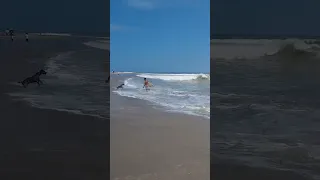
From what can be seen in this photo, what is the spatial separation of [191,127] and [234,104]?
1.94ft

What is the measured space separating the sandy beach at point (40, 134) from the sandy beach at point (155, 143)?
0.19 m

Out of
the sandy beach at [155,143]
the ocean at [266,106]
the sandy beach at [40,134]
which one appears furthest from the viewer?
the sandy beach at [155,143]

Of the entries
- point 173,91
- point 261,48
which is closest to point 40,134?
point 173,91

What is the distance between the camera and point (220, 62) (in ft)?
8.42

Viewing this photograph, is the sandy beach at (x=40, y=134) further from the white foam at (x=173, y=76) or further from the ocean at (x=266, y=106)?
the white foam at (x=173, y=76)

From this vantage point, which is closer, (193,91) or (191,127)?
(191,127)

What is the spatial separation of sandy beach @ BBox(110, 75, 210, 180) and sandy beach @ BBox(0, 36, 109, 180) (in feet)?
0.61

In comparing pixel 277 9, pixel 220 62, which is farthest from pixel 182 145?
pixel 277 9

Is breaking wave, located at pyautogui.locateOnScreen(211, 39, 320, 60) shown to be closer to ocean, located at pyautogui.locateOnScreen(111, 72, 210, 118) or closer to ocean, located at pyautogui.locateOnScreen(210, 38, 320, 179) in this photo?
ocean, located at pyautogui.locateOnScreen(210, 38, 320, 179)

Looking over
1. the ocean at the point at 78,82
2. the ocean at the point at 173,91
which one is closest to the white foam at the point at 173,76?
the ocean at the point at 173,91

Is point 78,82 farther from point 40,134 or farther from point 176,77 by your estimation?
point 176,77

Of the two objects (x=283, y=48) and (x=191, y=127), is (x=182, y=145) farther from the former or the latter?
(x=283, y=48)

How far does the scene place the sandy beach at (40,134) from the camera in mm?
2367

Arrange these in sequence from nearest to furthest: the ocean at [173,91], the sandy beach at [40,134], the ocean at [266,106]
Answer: the sandy beach at [40,134]
the ocean at [266,106]
the ocean at [173,91]
